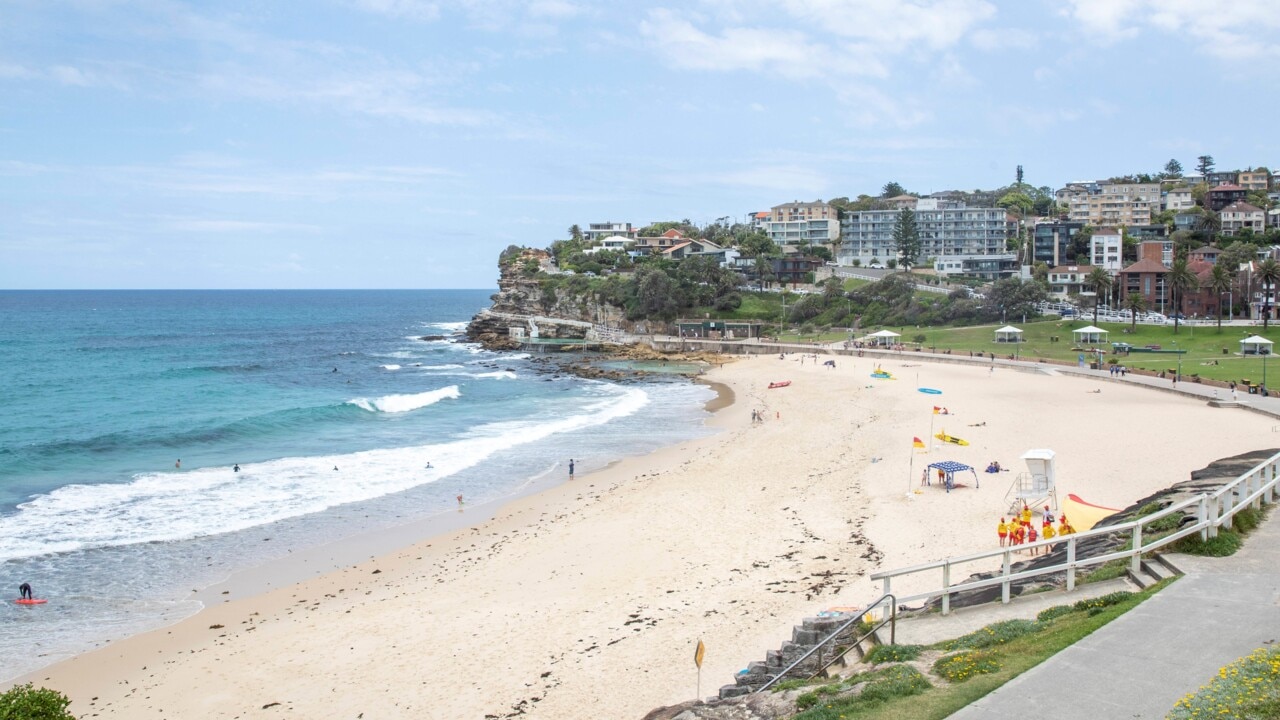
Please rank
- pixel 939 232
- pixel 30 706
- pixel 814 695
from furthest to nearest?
pixel 939 232
pixel 30 706
pixel 814 695

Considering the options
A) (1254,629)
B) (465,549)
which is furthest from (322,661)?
(1254,629)

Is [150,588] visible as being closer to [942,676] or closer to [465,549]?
[465,549]

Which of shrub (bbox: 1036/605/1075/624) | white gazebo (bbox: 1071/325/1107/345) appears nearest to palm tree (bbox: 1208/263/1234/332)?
white gazebo (bbox: 1071/325/1107/345)

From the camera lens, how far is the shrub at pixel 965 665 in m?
9.26

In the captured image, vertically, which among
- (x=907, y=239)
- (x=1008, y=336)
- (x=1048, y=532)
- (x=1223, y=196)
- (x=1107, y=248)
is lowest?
(x=1048, y=532)

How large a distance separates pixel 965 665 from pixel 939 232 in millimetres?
121657

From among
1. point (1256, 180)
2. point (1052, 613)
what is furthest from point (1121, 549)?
point (1256, 180)

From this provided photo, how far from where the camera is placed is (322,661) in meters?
17.4

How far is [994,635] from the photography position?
10.3 meters

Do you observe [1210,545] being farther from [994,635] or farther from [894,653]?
[894,653]

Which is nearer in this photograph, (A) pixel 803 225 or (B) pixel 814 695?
(B) pixel 814 695

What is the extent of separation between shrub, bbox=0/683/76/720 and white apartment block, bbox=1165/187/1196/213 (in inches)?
5643

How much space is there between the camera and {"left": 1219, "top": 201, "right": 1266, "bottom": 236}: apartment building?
103438 millimetres

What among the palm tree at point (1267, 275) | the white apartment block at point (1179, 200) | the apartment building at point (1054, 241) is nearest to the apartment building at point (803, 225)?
the apartment building at point (1054, 241)
